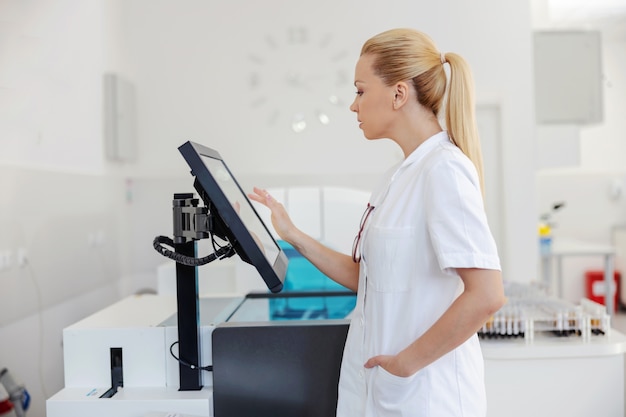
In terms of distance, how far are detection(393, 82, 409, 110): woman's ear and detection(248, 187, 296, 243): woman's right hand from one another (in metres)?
0.42

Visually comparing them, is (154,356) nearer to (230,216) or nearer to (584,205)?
(230,216)

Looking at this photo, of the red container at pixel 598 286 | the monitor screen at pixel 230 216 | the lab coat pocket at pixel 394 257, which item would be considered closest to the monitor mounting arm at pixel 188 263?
the monitor screen at pixel 230 216

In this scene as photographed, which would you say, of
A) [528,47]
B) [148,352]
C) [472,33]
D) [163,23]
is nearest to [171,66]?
[163,23]

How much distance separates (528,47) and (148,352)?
4066 millimetres

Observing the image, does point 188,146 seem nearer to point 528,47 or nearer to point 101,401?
point 101,401

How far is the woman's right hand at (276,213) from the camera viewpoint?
1.52 m

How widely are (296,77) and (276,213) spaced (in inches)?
131

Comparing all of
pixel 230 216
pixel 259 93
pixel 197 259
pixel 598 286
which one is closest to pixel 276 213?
pixel 197 259

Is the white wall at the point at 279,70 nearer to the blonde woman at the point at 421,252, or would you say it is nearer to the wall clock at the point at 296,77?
the wall clock at the point at 296,77

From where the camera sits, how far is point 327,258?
1.56 metres

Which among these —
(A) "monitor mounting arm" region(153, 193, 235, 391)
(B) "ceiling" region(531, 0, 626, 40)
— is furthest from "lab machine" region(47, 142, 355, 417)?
(B) "ceiling" region(531, 0, 626, 40)

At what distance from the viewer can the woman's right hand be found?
1521 millimetres

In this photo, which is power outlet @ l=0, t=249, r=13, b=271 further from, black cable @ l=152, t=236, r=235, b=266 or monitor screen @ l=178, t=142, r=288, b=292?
monitor screen @ l=178, t=142, r=288, b=292

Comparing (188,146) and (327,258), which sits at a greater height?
(188,146)
